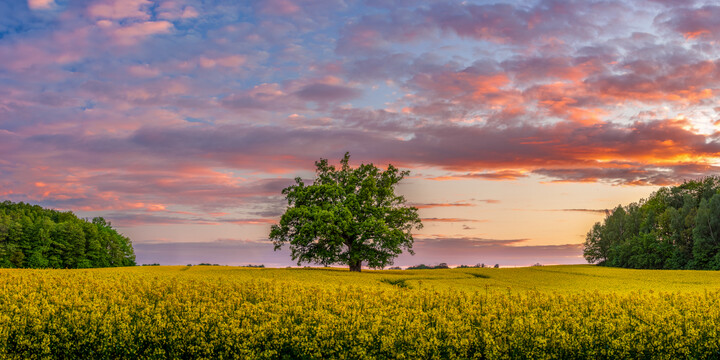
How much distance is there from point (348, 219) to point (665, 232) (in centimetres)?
5942

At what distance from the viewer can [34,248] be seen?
7881 cm

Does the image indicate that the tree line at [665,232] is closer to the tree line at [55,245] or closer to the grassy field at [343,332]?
the grassy field at [343,332]

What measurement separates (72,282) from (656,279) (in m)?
37.2

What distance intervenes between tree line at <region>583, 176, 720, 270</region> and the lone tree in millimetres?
45396

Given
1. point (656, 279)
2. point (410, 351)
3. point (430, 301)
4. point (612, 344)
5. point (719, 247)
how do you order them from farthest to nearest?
point (719, 247)
point (656, 279)
point (430, 301)
point (612, 344)
point (410, 351)

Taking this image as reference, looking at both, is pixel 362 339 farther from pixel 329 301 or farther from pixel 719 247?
pixel 719 247

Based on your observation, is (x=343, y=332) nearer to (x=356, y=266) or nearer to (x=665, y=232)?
(x=356, y=266)

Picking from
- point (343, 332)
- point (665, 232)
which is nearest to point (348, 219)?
point (343, 332)

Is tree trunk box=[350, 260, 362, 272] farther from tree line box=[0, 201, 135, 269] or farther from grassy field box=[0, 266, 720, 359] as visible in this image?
tree line box=[0, 201, 135, 269]

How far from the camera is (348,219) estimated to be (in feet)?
130

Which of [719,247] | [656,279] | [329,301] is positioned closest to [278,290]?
[329,301]

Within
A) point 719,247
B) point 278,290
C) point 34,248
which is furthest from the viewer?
point 34,248

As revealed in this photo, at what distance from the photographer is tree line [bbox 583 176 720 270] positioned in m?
65.7

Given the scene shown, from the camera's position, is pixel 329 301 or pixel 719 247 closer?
pixel 329 301
